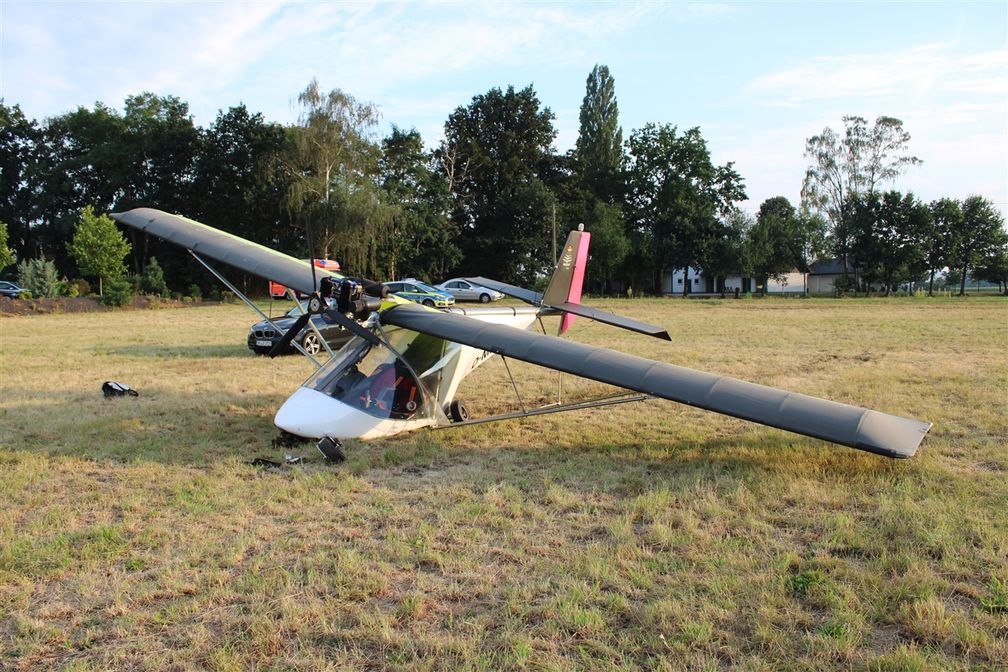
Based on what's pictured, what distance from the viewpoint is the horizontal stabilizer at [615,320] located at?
370 inches

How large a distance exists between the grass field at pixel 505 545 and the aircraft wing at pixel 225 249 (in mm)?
2323

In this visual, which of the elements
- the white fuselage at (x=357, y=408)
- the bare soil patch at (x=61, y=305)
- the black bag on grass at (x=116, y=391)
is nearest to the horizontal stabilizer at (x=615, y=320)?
the white fuselage at (x=357, y=408)

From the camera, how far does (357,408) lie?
8344 millimetres

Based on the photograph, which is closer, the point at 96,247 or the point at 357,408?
the point at 357,408

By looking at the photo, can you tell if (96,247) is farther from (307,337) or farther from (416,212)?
(307,337)

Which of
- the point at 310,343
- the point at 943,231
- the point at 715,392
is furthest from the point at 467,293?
the point at 943,231

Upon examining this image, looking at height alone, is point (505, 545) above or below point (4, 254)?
below

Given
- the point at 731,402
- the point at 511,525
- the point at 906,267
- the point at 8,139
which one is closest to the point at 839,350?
the point at 731,402

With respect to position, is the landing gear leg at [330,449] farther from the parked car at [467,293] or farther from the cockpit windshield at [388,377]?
the parked car at [467,293]

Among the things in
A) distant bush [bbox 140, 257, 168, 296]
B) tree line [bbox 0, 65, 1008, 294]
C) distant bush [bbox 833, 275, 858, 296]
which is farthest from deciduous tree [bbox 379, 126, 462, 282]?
distant bush [bbox 833, 275, 858, 296]

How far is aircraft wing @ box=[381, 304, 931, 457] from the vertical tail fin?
14.4 feet

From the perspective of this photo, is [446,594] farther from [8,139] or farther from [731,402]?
[8,139]

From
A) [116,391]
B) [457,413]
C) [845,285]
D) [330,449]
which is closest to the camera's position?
[330,449]

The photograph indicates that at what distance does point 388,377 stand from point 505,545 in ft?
11.9
